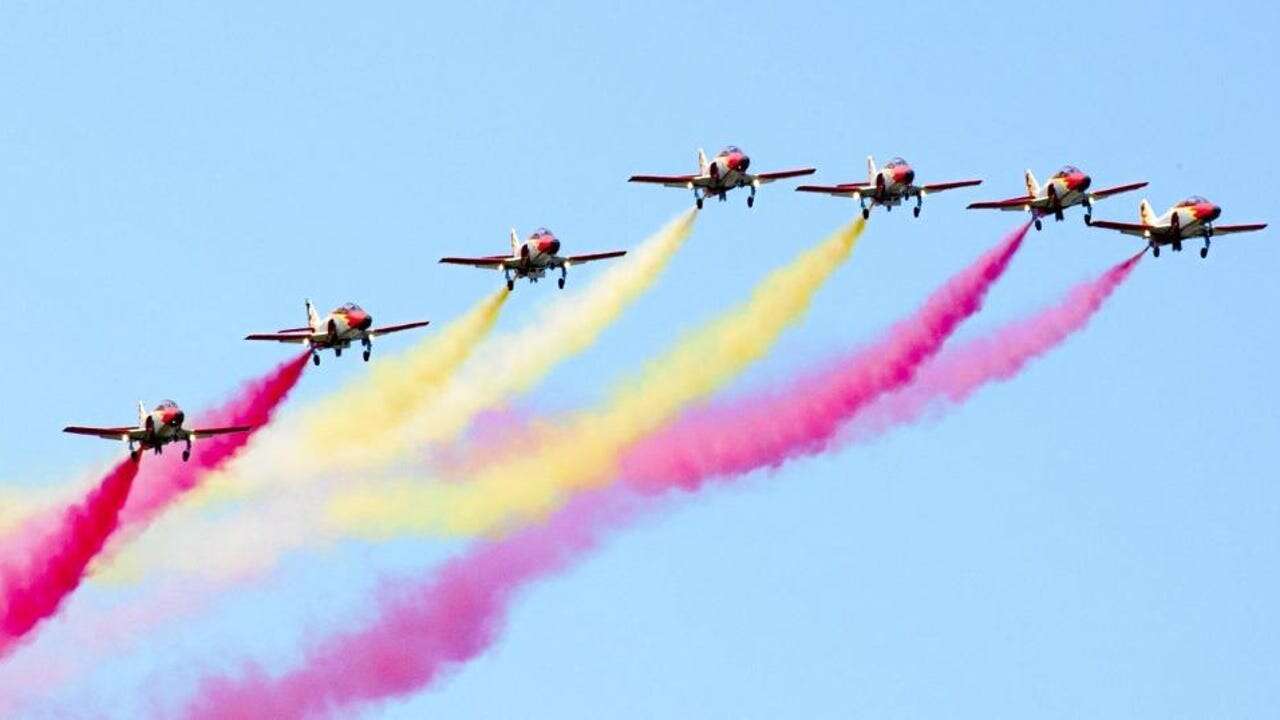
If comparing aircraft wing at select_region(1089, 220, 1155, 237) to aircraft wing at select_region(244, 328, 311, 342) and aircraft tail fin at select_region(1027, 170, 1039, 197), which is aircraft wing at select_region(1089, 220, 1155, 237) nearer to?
aircraft tail fin at select_region(1027, 170, 1039, 197)

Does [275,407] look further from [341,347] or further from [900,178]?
[900,178]

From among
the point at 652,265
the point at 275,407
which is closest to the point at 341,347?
the point at 275,407

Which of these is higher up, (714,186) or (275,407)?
(714,186)

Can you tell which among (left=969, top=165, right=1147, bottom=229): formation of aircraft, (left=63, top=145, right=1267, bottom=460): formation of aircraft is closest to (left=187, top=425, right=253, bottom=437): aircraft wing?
(left=63, top=145, right=1267, bottom=460): formation of aircraft

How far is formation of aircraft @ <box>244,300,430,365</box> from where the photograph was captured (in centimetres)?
11375

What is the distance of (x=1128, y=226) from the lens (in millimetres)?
114625

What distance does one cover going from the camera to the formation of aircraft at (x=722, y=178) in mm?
116688

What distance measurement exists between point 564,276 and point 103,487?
19.8m

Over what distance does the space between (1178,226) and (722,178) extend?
18.0 meters

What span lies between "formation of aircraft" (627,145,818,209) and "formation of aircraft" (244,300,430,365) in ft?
40.1

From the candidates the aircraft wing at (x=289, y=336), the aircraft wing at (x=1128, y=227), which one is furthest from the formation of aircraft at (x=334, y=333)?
the aircraft wing at (x=1128, y=227)

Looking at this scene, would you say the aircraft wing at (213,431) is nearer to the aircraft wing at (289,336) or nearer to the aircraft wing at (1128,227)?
the aircraft wing at (289,336)

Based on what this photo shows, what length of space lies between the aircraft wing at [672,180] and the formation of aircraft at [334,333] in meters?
12.3

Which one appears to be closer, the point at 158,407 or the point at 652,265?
the point at 158,407
